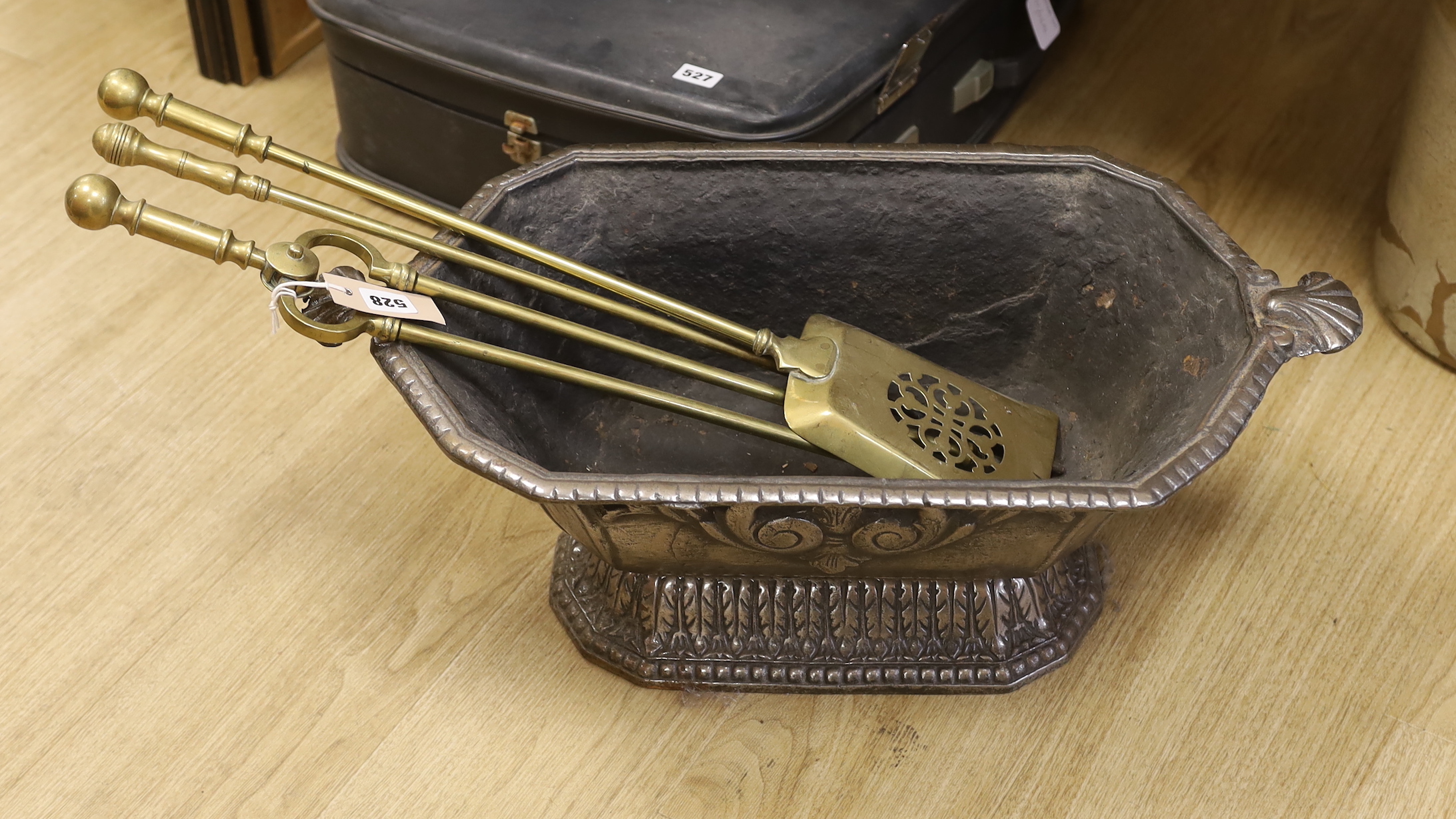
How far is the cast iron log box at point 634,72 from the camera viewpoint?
1.14 meters

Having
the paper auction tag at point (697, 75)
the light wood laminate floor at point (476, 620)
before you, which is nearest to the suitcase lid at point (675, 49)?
the paper auction tag at point (697, 75)

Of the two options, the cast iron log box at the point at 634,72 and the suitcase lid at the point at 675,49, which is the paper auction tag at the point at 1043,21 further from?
the suitcase lid at the point at 675,49

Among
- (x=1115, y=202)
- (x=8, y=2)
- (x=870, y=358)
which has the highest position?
(x=1115, y=202)

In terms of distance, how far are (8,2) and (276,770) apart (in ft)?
3.87

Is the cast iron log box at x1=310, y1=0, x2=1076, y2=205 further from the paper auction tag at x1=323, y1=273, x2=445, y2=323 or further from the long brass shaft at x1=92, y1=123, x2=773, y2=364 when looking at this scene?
the paper auction tag at x1=323, y1=273, x2=445, y2=323

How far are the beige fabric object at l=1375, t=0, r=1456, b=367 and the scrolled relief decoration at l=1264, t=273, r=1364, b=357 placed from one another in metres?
0.36

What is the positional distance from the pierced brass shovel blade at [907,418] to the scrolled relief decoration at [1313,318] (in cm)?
20

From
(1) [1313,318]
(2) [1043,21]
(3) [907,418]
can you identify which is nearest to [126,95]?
(3) [907,418]

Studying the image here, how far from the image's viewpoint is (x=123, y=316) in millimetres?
1298

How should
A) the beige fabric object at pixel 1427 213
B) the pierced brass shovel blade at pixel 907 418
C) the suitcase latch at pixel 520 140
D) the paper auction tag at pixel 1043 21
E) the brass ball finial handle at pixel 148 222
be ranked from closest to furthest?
the brass ball finial handle at pixel 148 222, the pierced brass shovel blade at pixel 907 418, the beige fabric object at pixel 1427 213, the suitcase latch at pixel 520 140, the paper auction tag at pixel 1043 21

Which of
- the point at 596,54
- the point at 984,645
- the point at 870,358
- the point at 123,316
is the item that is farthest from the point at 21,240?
the point at 984,645

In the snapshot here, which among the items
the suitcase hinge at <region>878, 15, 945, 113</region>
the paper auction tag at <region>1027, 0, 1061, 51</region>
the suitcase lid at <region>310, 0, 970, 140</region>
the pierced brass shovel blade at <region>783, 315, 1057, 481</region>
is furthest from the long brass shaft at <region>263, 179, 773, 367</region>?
the paper auction tag at <region>1027, 0, 1061, 51</region>

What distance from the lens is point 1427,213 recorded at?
1.18m

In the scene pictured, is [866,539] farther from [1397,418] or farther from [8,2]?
[8,2]
